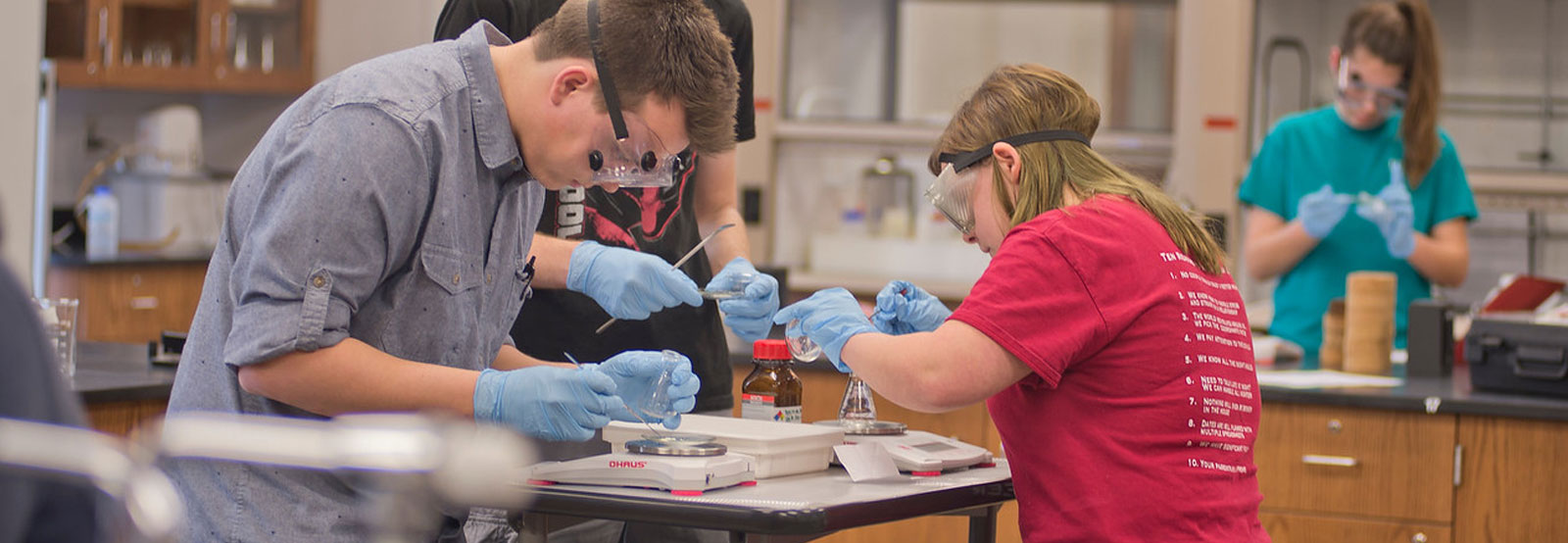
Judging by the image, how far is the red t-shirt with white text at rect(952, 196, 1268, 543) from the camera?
5.69ft

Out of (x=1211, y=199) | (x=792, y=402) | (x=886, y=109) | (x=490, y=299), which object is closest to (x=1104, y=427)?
(x=792, y=402)

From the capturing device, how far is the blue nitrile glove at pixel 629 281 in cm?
208

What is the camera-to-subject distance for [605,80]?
1604mm

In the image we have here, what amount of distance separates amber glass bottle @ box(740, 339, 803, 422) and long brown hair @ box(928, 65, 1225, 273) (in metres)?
0.39

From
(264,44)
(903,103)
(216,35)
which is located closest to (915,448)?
(903,103)

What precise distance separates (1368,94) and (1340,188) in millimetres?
239

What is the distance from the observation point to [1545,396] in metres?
2.94

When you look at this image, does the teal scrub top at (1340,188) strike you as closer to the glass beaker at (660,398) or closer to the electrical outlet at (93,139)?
the glass beaker at (660,398)

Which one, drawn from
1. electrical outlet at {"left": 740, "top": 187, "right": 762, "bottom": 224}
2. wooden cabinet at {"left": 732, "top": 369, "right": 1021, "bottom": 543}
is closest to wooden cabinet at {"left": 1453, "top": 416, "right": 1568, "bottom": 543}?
wooden cabinet at {"left": 732, "top": 369, "right": 1021, "bottom": 543}

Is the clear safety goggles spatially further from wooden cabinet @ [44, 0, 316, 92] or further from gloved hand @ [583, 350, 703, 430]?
wooden cabinet @ [44, 0, 316, 92]

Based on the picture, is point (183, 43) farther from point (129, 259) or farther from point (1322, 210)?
point (1322, 210)

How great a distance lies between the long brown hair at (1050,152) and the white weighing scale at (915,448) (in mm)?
328

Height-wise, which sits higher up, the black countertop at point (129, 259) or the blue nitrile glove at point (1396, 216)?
the blue nitrile glove at point (1396, 216)

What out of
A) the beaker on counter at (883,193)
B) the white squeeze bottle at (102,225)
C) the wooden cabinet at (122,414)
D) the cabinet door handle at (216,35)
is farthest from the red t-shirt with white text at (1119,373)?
the cabinet door handle at (216,35)
